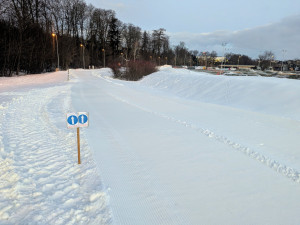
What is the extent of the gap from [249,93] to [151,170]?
1242cm

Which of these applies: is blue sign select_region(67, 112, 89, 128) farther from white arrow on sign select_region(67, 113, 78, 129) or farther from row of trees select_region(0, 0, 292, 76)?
row of trees select_region(0, 0, 292, 76)

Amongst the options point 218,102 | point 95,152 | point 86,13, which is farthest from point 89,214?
point 86,13

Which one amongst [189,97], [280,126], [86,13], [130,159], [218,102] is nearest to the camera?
[130,159]

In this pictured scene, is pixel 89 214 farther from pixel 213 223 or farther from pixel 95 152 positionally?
pixel 95 152

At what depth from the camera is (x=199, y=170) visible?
201 inches

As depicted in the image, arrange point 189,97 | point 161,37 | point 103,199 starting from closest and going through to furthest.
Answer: point 103,199 < point 189,97 < point 161,37

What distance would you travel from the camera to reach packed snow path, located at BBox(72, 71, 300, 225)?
368 cm

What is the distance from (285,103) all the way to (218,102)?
434cm

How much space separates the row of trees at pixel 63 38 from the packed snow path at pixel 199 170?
103ft

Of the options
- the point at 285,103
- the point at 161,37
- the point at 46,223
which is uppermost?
the point at 161,37

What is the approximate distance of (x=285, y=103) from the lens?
12219 millimetres

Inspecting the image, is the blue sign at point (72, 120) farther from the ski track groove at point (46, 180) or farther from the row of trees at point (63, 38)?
the row of trees at point (63, 38)

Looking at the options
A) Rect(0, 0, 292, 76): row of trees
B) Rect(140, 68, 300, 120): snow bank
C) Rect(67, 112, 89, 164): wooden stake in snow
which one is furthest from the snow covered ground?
Rect(0, 0, 292, 76): row of trees

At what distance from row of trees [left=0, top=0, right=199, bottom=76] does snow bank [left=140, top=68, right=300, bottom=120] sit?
2470 centimetres
